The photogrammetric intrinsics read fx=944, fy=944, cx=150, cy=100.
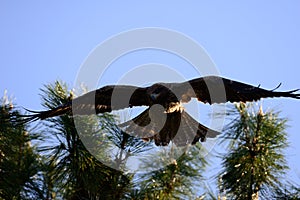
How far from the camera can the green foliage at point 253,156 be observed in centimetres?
968

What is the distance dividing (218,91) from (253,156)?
0.77 m

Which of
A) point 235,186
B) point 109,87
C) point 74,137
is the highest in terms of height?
point 109,87

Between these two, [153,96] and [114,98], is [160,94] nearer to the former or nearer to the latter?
[153,96]

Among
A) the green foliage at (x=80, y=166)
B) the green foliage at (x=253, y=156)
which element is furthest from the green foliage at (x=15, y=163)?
the green foliage at (x=253, y=156)

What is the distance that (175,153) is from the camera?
10.6m

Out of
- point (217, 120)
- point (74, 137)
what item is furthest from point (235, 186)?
point (74, 137)

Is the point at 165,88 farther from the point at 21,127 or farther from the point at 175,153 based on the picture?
the point at 21,127

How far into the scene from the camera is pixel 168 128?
10.8 meters

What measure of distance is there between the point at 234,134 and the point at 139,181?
1129mm

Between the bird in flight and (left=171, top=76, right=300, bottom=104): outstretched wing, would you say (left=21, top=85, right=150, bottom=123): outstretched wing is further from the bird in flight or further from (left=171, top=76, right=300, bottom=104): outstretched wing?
(left=171, top=76, right=300, bottom=104): outstretched wing

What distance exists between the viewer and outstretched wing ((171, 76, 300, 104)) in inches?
384

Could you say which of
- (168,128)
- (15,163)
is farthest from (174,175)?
(15,163)

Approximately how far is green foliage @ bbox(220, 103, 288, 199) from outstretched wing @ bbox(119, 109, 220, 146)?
0.47 metres

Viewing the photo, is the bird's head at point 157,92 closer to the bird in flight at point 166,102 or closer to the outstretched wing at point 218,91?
the bird in flight at point 166,102
